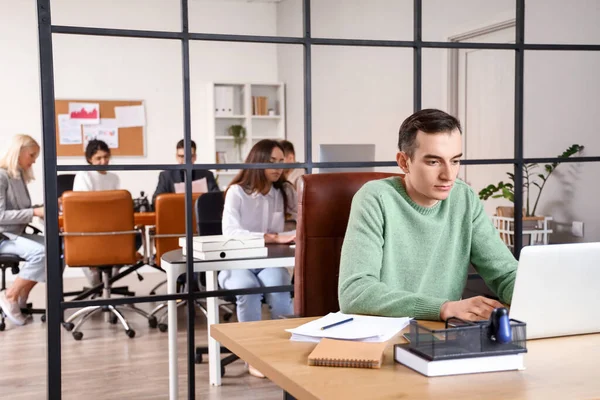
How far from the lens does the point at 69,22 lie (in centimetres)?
766

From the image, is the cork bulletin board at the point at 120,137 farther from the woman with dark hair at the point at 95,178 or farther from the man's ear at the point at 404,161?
the man's ear at the point at 404,161

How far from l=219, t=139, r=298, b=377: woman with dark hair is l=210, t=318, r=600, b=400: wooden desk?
7.23 feet

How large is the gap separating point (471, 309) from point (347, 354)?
0.39 metres

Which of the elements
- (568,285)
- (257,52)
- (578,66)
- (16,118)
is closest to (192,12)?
(257,52)

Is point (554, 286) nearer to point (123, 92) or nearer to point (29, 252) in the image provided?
point (29, 252)

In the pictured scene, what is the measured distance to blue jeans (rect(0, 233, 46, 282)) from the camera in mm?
4965

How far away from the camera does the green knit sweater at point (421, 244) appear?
191cm

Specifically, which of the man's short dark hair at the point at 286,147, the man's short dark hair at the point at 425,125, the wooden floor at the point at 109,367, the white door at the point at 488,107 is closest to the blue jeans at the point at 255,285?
the wooden floor at the point at 109,367

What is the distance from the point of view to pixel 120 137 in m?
7.76

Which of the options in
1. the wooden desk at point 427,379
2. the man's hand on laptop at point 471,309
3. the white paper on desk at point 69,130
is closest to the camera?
the wooden desk at point 427,379

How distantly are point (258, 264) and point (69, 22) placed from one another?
557 centimetres

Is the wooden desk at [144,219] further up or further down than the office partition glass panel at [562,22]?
further down

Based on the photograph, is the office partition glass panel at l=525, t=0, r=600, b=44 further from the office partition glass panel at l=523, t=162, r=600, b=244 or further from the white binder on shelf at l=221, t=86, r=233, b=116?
the white binder on shelf at l=221, t=86, r=233, b=116

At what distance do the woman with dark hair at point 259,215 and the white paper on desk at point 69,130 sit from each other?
4129mm
